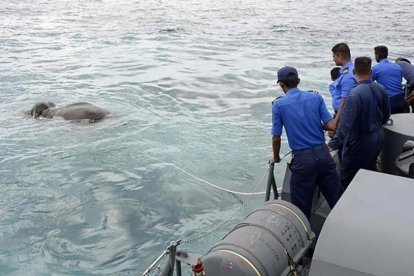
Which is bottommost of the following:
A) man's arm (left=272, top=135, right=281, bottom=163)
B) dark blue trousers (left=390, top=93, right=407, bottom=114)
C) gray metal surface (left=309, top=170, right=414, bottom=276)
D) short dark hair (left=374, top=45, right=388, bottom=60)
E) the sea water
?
the sea water

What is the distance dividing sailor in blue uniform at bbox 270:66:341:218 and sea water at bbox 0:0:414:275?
1809 mm

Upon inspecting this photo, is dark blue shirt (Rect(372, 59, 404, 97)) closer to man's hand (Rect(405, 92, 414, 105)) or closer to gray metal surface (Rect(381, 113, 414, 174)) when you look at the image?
man's hand (Rect(405, 92, 414, 105))

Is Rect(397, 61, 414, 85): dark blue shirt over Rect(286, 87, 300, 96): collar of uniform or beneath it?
beneath

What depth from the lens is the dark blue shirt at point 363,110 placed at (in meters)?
6.46

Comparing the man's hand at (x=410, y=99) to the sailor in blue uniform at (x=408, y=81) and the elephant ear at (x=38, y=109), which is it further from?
the elephant ear at (x=38, y=109)

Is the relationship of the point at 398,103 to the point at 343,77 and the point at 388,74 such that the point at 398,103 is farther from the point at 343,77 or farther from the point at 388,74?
the point at 343,77

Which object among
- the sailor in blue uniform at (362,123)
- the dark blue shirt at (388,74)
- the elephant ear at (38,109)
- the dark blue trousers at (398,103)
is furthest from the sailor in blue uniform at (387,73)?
the elephant ear at (38,109)

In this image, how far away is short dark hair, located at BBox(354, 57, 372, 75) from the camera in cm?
650

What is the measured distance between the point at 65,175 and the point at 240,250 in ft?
23.0

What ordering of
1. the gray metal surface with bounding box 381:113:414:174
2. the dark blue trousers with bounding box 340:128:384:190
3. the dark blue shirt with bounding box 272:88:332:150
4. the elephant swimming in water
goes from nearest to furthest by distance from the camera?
the dark blue shirt with bounding box 272:88:332:150 < the dark blue trousers with bounding box 340:128:384:190 < the gray metal surface with bounding box 381:113:414:174 < the elephant swimming in water

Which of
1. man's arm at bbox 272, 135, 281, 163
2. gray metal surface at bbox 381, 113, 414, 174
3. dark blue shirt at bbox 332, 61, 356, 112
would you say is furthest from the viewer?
dark blue shirt at bbox 332, 61, 356, 112

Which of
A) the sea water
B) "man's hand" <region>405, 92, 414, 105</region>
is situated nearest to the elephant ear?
the sea water

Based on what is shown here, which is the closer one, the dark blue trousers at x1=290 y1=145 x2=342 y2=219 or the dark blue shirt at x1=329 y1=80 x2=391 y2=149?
the dark blue trousers at x1=290 y1=145 x2=342 y2=219

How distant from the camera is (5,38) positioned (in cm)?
2903
